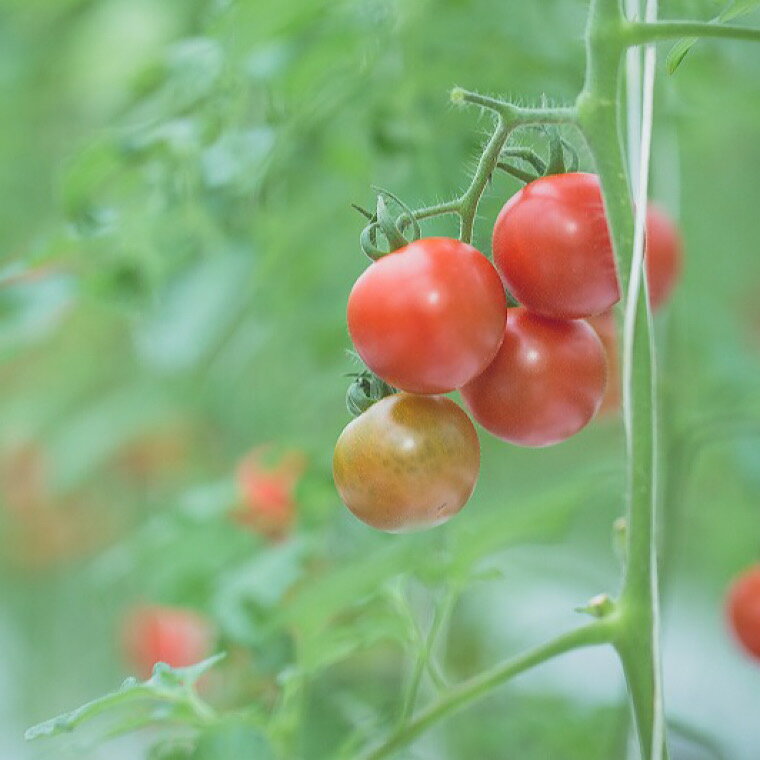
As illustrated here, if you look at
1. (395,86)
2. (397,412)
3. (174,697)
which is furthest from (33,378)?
(397,412)

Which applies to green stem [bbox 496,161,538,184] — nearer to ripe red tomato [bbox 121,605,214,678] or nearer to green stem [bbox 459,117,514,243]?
green stem [bbox 459,117,514,243]

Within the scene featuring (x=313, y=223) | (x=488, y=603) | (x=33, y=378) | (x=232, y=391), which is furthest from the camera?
(x=33, y=378)

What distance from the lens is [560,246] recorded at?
1.71ft

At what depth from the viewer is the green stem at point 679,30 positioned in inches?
19.7

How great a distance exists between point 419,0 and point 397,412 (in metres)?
0.47

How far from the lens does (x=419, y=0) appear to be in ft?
2.98

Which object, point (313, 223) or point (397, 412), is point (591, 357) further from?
point (313, 223)

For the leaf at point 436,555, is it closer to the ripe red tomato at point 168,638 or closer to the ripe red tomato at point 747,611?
the ripe red tomato at point 747,611

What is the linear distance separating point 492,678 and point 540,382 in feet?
A: 0.55

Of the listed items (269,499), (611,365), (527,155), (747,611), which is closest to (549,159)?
(527,155)

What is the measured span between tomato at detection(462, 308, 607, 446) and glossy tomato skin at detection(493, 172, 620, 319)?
20 millimetres

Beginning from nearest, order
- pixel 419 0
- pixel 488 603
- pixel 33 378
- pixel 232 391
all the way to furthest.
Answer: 1. pixel 419 0
2. pixel 232 391
3. pixel 488 603
4. pixel 33 378

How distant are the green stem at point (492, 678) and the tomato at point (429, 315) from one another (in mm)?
137

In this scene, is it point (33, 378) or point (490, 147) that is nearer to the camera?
point (490, 147)
